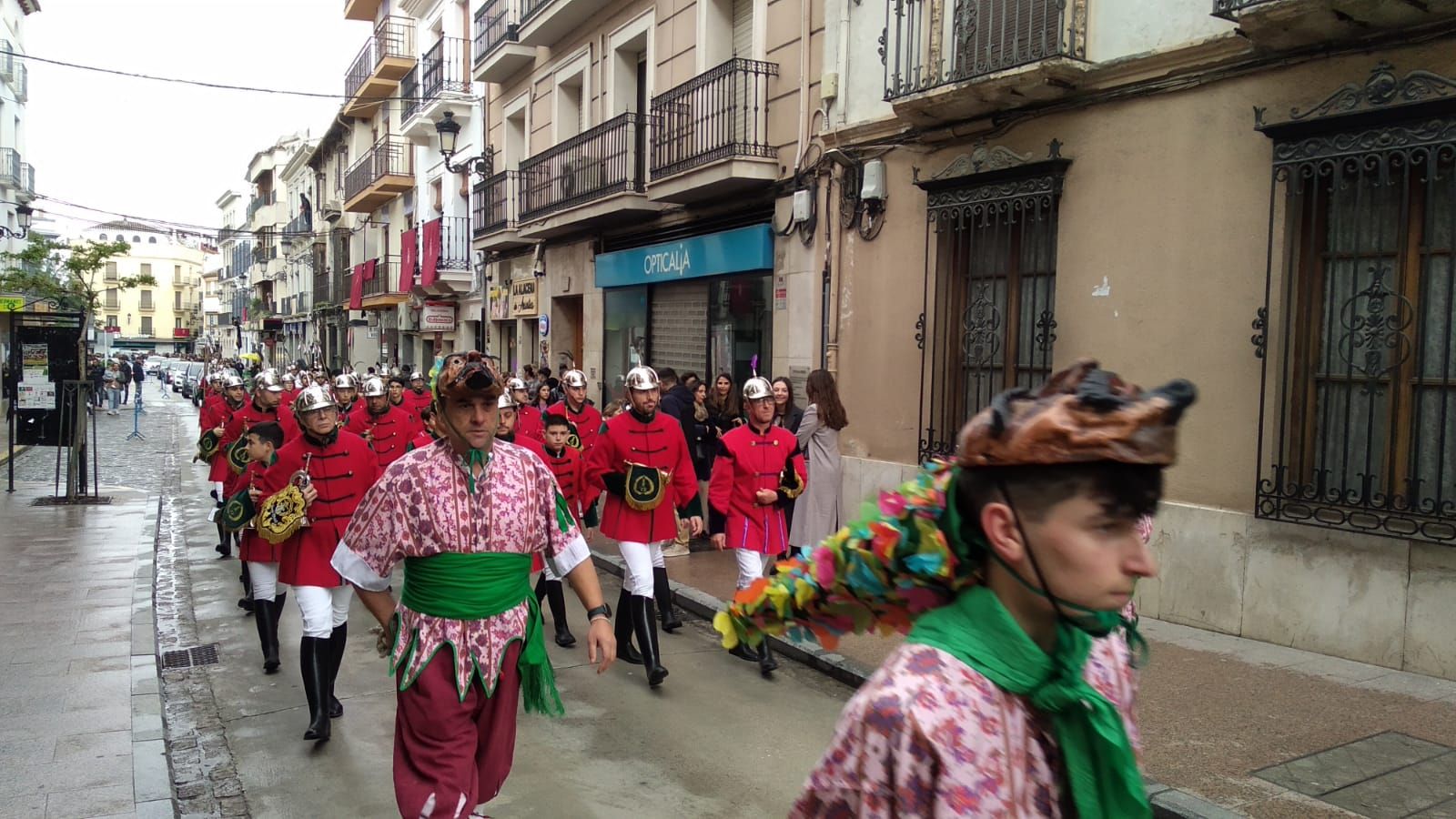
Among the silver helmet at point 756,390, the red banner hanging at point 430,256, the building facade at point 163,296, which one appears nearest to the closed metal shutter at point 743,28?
the silver helmet at point 756,390

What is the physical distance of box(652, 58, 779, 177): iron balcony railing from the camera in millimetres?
12820

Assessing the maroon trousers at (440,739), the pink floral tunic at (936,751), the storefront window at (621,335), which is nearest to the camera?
the pink floral tunic at (936,751)

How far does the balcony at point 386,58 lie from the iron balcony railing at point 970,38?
23134 mm

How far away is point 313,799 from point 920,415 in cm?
675

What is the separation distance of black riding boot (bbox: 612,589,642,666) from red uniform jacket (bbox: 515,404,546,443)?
2702 mm

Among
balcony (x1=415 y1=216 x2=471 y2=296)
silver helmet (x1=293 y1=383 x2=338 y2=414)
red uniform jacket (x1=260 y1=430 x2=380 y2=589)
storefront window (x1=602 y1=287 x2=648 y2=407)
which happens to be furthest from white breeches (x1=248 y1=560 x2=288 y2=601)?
balcony (x1=415 y1=216 x2=471 y2=296)

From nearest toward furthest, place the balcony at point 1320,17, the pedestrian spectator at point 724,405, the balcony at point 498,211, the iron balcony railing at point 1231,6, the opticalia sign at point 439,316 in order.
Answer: the balcony at point 1320,17 < the iron balcony railing at point 1231,6 < the pedestrian spectator at point 724,405 < the balcony at point 498,211 < the opticalia sign at point 439,316

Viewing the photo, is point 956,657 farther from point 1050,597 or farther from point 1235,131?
point 1235,131

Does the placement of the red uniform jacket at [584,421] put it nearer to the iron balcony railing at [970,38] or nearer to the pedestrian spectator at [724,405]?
the pedestrian spectator at [724,405]

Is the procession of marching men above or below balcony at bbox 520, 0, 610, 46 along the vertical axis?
below

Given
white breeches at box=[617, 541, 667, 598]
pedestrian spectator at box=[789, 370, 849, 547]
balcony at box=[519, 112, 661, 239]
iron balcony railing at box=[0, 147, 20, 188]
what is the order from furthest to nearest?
iron balcony railing at box=[0, 147, 20, 188] < balcony at box=[519, 112, 661, 239] < pedestrian spectator at box=[789, 370, 849, 547] < white breeches at box=[617, 541, 667, 598]

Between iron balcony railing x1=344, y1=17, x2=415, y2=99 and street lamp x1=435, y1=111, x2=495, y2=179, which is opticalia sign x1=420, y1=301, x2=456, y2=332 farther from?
iron balcony railing x1=344, y1=17, x2=415, y2=99

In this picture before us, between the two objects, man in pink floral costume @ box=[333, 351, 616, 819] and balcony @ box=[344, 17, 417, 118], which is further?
balcony @ box=[344, 17, 417, 118]

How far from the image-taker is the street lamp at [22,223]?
109 ft
